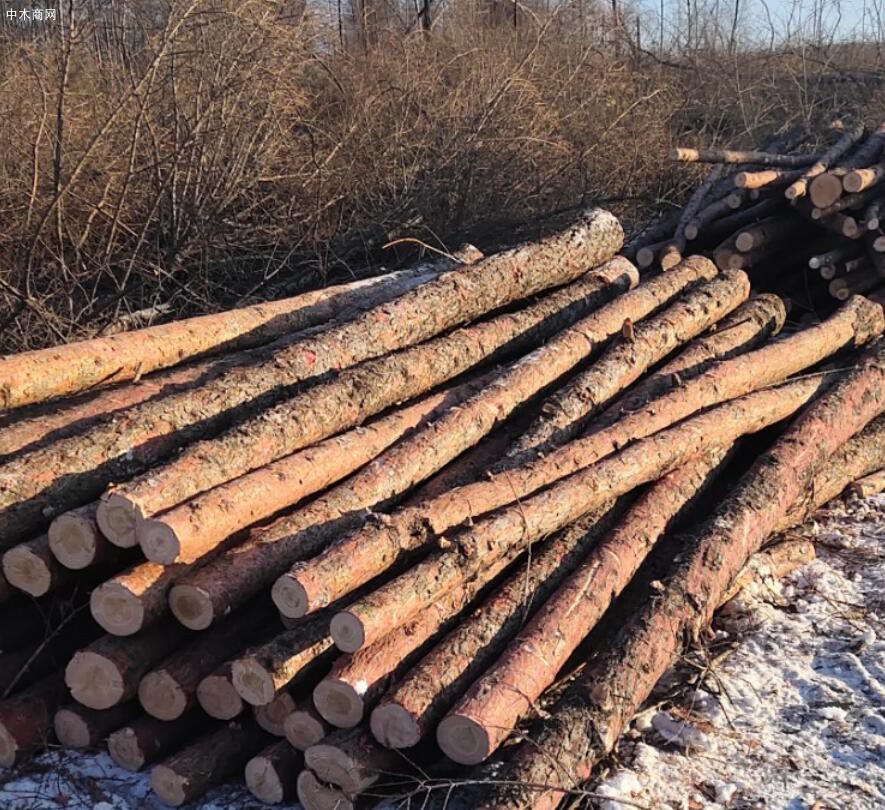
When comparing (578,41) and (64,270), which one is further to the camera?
(578,41)

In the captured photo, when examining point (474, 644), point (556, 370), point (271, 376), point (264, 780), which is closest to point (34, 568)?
point (264, 780)

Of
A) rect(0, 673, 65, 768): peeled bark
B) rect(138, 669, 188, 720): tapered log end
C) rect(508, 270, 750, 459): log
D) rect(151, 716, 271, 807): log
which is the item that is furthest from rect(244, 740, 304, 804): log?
rect(508, 270, 750, 459): log

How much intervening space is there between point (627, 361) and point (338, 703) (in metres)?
2.76

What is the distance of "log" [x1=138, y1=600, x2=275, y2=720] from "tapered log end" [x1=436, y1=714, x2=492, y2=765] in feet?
2.92

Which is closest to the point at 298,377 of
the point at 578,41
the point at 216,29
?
the point at 216,29

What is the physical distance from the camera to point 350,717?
3.42 m

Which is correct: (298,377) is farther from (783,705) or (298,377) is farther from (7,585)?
(783,705)

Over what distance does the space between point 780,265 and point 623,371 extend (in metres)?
2.79

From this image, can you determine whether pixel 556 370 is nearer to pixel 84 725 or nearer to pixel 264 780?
pixel 264 780

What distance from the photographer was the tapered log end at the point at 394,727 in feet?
11.0

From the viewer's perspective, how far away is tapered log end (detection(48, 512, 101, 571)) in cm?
372

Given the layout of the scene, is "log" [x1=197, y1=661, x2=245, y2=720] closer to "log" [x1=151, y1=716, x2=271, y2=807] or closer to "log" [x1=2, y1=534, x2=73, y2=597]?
"log" [x1=151, y1=716, x2=271, y2=807]

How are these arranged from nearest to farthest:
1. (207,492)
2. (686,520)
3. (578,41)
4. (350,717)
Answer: (350,717) → (207,492) → (686,520) → (578,41)

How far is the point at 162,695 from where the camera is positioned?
3.66m
